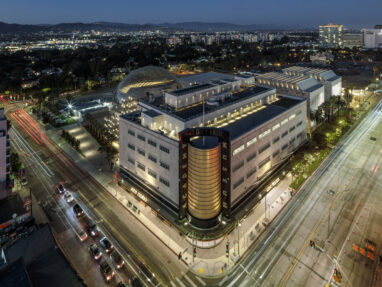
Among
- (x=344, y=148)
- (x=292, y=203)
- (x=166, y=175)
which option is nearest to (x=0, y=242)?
(x=166, y=175)

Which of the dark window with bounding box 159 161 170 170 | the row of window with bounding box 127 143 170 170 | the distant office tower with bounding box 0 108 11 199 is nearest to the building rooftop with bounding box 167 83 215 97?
the row of window with bounding box 127 143 170 170

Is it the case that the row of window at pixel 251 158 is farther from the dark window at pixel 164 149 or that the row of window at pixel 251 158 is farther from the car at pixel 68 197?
the car at pixel 68 197

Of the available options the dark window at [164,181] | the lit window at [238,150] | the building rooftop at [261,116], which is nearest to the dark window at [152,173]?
the dark window at [164,181]

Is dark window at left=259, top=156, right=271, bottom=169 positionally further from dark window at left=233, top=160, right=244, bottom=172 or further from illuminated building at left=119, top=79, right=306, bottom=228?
dark window at left=233, top=160, right=244, bottom=172

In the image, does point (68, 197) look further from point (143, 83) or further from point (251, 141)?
point (143, 83)

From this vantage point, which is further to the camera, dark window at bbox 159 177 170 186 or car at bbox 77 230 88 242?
dark window at bbox 159 177 170 186

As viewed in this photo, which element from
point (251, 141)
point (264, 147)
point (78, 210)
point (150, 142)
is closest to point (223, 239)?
point (251, 141)
